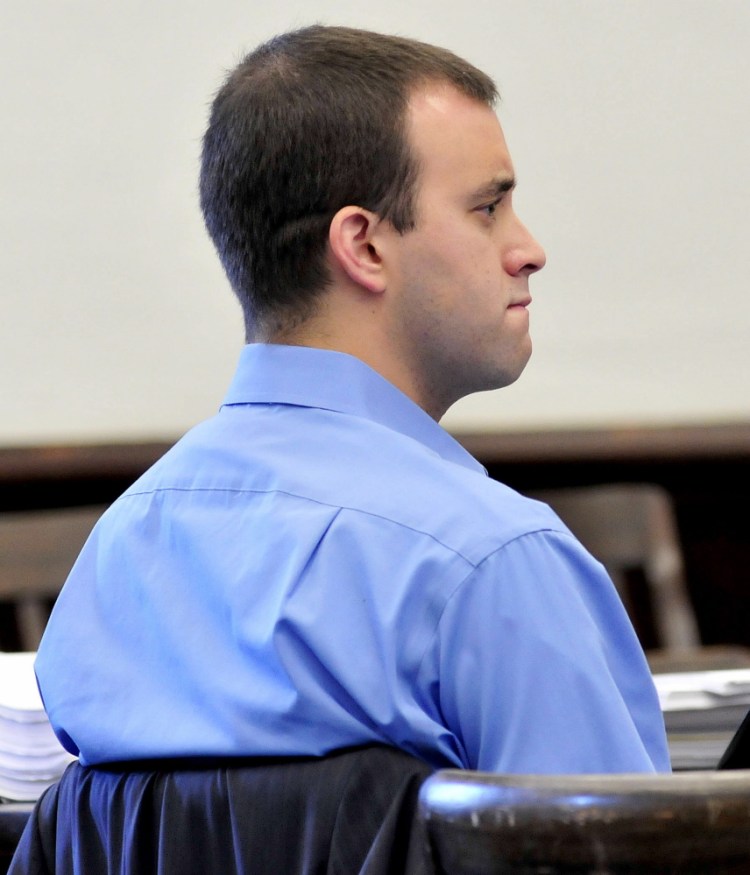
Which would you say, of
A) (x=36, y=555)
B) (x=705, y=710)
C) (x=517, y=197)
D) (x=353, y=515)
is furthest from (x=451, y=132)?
(x=517, y=197)

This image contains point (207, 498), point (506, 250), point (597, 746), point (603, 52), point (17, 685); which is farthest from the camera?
point (603, 52)

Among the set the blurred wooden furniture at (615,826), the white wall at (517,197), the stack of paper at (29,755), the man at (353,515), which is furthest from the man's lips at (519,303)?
the white wall at (517,197)

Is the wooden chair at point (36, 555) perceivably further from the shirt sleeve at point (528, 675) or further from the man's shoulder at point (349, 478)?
the shirt sleeve at point (528, 675)

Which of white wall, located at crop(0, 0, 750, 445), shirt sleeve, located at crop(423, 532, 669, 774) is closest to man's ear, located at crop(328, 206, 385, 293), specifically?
shirt sleeve, located at crop(423, 532, 669, 774)

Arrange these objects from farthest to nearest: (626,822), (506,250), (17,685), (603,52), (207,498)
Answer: (603,52) < (17,685) < (506,250) < (207,498) < (626,822)

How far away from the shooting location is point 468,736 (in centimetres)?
74

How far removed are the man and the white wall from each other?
4.45ft

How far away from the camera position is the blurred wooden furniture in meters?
0.46

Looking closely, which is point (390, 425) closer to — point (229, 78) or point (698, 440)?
point (229, 78)

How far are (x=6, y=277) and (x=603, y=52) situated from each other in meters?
1.11

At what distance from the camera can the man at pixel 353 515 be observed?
73cm

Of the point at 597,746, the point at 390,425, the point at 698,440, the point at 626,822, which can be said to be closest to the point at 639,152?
the point at 698,440

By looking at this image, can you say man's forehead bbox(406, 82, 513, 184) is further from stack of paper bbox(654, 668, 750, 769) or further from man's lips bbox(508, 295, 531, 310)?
stack of paper bbox(654, 668, 750, 769)

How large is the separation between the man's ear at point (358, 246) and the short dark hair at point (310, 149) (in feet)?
0.03
